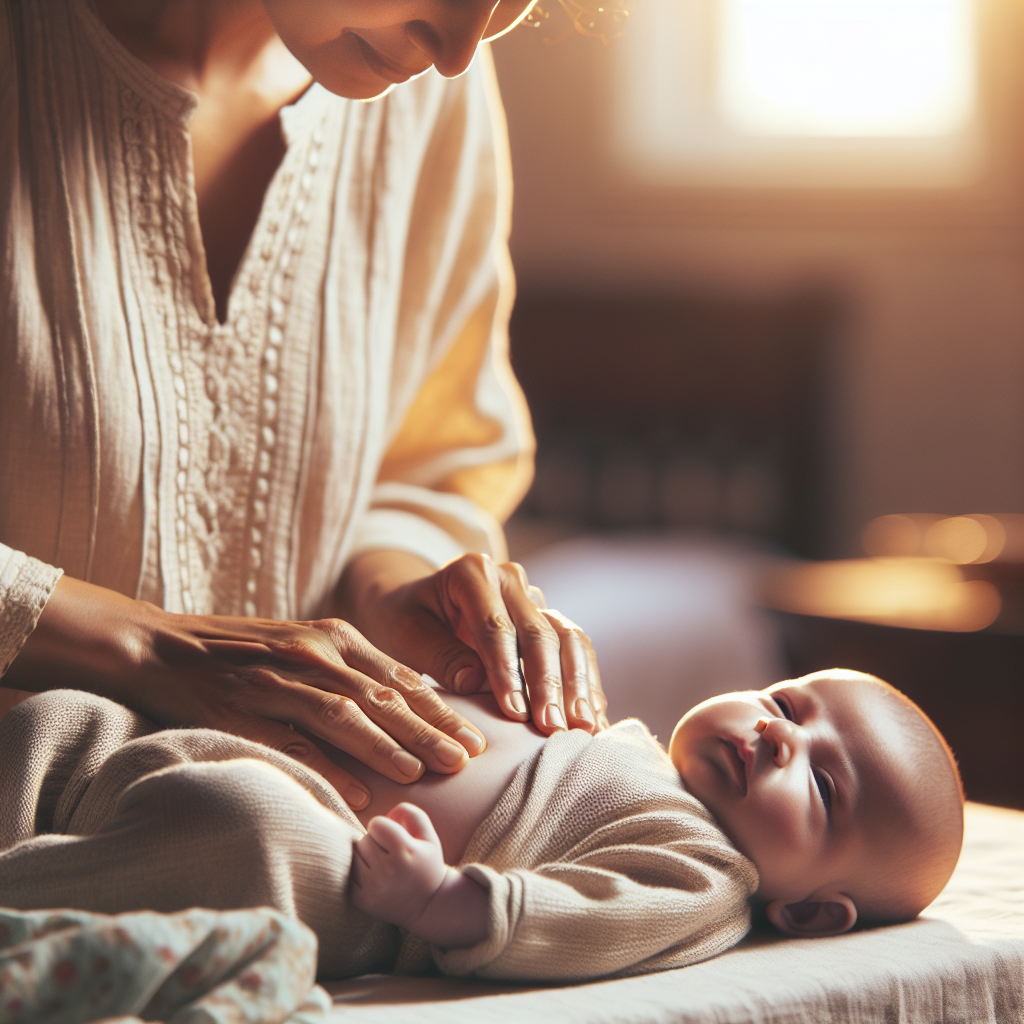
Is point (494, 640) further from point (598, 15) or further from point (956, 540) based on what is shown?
point (956, 540)

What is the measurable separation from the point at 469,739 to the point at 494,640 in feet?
0.37

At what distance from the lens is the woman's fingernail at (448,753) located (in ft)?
2.57

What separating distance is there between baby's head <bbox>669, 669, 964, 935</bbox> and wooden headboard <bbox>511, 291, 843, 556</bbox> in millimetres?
3105

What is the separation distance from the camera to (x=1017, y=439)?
417 centimetres

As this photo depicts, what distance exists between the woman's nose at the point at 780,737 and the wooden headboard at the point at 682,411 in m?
3.12

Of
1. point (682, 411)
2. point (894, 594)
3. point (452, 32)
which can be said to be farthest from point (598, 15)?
point (682, 411)

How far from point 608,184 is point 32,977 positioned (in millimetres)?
4001

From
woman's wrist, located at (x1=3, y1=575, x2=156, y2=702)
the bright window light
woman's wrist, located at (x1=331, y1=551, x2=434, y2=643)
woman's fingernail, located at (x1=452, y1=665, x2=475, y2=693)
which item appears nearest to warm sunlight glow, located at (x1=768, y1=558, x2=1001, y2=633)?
woman's wrist, located at (x1=331, y1=551, x2=434, y2=643)

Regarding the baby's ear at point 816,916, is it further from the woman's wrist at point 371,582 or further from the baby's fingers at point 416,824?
the woman's wrist at point 371,582

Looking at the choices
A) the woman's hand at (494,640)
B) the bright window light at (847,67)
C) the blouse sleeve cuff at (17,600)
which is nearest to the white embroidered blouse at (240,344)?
the blouse sleeve cuff at (17,600)

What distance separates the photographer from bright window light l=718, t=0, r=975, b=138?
4.14 m

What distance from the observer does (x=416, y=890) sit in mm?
669

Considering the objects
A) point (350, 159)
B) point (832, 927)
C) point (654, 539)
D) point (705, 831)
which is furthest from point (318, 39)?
point (654, 539)

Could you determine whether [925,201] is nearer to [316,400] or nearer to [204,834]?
[316,400]
